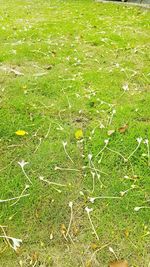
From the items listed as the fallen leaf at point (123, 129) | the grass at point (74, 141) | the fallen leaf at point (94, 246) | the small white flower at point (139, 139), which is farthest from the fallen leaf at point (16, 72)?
the fallen leaf at point (94, 246)

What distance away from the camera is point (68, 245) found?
5.49 ft

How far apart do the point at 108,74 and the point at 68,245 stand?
6.14 feet

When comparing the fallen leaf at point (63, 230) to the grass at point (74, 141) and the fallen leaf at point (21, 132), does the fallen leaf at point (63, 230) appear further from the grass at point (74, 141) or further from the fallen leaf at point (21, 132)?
the fallen leaf at point (21, 132)

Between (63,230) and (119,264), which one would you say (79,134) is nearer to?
(63,230)

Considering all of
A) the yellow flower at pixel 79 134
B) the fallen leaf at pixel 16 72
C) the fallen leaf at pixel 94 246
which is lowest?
the fallen leaf at pixel 94 246

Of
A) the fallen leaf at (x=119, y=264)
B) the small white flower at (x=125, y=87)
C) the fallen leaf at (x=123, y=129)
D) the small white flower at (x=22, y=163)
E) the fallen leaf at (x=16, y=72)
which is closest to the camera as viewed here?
the fallen leaf at (x=119, y=264)

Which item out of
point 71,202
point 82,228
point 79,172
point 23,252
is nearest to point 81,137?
point 79,172

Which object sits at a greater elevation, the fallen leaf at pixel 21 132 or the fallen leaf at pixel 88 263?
the fallen leaf at pixel 21 132

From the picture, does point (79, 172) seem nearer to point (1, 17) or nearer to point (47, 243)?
point (47, 243)

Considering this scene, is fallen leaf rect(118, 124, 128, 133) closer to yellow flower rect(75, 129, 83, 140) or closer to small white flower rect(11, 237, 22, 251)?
yellow flower rect(75, 129, 83, 140)

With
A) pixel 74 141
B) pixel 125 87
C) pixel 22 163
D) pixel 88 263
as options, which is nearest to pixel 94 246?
pixel 88 263

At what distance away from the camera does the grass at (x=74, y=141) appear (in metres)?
1.68

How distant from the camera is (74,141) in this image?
7.52 ft

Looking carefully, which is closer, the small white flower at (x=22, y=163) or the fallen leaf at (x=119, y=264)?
the fallen leaf at (x=119, y=264)
